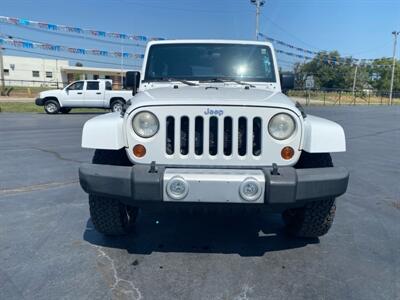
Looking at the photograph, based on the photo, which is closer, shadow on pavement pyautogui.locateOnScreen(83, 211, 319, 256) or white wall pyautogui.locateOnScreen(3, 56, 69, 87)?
shadow on pavement pyautogui.locateOnScreen(83, 211, 319, 256)

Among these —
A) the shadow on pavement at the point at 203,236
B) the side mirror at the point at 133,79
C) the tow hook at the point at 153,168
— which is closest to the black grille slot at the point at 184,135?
the tow hook at the point at 153,168

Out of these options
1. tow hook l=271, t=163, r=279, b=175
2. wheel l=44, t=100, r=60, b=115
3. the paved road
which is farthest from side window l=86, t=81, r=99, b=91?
tow hook l=271, t=163, r=279, b=175

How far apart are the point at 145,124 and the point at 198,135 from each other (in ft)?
1.38

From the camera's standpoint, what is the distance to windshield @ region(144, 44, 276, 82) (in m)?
4.27

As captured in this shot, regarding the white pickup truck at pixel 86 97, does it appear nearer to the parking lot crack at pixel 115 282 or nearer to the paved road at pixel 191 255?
the paved road at pixel 191 255

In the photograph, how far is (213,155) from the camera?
2.87 metres

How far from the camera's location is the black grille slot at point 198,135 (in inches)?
112

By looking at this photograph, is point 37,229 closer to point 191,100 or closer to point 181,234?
point 181,234

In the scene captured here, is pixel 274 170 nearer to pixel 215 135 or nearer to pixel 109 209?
pixel 215 135

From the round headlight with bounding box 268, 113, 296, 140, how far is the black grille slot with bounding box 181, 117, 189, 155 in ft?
2.09

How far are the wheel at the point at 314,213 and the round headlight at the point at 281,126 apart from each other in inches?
14.0

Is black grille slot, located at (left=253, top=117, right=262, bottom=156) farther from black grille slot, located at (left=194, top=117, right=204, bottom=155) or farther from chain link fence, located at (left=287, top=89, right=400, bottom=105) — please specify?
chain link fence, located at (left=287, top=89, right=400, bottom=105)

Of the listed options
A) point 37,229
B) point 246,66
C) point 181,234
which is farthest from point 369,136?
point 37,229

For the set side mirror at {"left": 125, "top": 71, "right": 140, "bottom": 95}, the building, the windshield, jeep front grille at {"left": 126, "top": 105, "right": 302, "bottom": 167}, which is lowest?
jeep front grille at {"left": 126, "top": 105, "right": 302, "bottom": 167}
